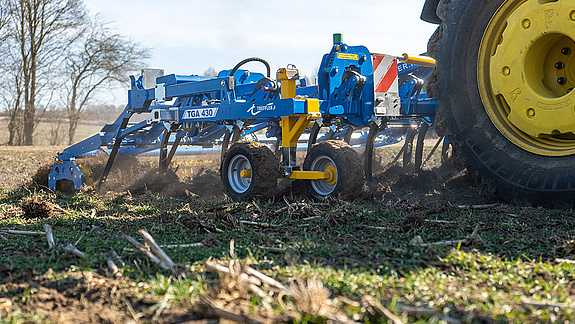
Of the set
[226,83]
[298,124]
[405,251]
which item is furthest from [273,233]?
[226,83]

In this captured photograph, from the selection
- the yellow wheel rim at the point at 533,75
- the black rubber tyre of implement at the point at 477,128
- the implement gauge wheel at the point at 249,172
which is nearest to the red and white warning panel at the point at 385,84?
the implement gauge wheel at the point at 249,172

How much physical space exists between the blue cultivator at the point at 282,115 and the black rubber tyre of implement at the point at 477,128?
142cm

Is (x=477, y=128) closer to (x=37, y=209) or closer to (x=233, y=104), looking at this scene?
(x=233, y=104)

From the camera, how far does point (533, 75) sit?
360cm

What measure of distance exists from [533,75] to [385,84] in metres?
2.68

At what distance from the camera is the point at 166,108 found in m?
7.38

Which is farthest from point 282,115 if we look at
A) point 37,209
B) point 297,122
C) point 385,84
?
point 37,209

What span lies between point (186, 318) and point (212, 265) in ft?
1.33

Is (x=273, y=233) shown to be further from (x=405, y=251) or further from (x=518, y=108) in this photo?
(x=518, y=108)

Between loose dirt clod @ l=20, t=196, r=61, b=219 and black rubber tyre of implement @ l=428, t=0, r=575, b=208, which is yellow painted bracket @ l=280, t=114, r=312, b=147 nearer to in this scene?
black rubber tyre of implement @ l=428, t=0, r=575, b=208

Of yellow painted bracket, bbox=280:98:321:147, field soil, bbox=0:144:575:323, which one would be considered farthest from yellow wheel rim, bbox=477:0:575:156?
yellow painted bracket, bbox=280:98:321:147

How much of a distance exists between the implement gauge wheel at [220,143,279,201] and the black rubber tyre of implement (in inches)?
74.2

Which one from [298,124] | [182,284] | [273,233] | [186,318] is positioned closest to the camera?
[186,318]

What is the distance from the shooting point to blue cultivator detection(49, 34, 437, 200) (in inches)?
214
